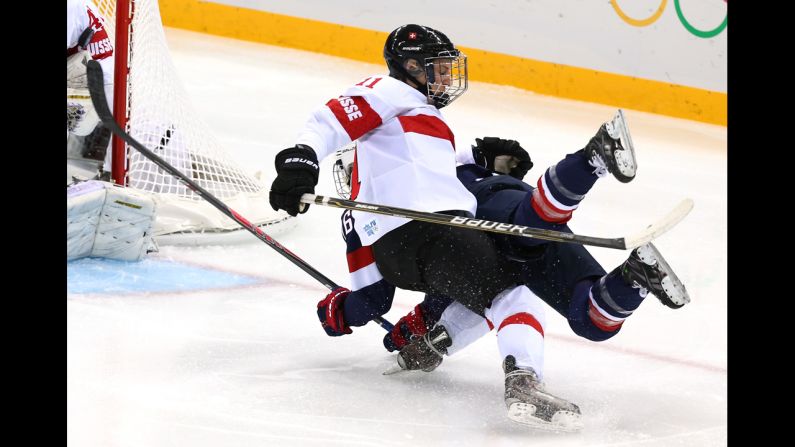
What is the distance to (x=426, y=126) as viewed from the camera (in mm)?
2719

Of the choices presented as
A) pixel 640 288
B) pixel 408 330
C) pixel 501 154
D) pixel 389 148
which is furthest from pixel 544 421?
pixel 501 154

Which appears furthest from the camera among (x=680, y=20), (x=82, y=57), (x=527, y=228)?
(x=680, y=20)

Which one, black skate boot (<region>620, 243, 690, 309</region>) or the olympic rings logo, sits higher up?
the olympic rings logo

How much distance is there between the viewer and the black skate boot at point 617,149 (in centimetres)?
235

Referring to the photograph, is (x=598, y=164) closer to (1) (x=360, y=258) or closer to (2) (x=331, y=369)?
(1) (x=360, y=258)

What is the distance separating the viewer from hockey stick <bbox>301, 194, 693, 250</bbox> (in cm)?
236

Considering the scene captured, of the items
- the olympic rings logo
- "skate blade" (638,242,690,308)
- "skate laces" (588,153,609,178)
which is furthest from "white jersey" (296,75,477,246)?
the olympic rings logo

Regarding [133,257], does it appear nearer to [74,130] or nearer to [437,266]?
[74,130]

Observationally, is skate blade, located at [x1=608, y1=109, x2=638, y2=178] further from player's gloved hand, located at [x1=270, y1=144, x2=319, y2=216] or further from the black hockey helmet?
player's gloved hand, located at [x1=270, y1=144, x2=319, y2=216]

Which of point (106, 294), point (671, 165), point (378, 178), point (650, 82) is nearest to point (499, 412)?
point (378, 178)

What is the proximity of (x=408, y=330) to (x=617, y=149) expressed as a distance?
740 millimetres

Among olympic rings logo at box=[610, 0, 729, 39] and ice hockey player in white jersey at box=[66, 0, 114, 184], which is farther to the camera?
olympic rings logo at box=[610, 0, 729, 39]

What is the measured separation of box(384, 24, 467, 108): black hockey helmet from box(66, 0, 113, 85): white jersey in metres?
1.49

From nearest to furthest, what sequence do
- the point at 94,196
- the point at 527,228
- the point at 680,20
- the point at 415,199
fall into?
the point at 527,228, the point at 415,199, the point at 94,196, the point at 680,20
